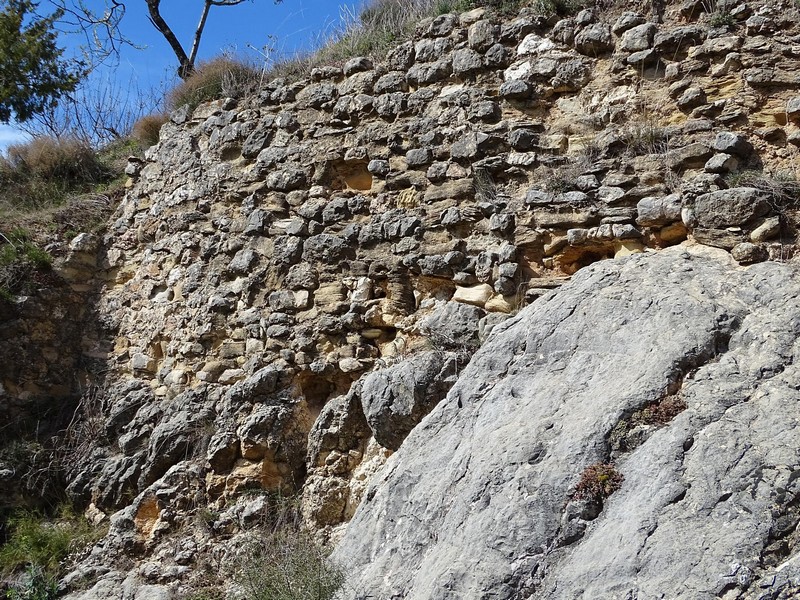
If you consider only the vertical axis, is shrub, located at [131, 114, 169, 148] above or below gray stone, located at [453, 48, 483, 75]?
above

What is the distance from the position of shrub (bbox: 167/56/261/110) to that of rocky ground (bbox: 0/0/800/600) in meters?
0.19

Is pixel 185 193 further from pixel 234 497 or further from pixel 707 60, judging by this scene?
pixel 707 60

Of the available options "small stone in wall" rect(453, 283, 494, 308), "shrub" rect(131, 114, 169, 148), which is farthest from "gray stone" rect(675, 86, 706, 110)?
"shrub" rect(131, 114, 169, 148)

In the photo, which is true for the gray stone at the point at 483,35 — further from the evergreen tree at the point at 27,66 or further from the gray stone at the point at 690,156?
the evergreen tree at the point at 27,66

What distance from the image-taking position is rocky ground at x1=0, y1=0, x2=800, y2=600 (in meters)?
3.40

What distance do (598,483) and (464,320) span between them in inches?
76.5

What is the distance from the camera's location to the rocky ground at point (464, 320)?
11.2ft

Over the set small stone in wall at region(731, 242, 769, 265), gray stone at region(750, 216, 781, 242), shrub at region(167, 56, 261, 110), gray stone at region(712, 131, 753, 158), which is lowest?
small stone in wall at region(731, 242, 769, 265)

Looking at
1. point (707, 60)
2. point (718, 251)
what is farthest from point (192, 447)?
point (707, 60)

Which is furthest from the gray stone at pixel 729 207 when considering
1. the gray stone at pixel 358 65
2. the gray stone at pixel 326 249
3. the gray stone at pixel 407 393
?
the gray stone at pixel 358 65

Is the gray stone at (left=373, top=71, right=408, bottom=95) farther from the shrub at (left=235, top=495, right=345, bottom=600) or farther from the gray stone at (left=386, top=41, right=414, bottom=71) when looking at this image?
the shrub at (left=235, top=495, right=345, bottom=600)

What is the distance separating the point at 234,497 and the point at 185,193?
2.93 m

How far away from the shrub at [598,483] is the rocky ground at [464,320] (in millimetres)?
36

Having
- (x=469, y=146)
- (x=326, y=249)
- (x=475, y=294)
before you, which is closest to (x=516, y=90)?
(x=469, y=146)
